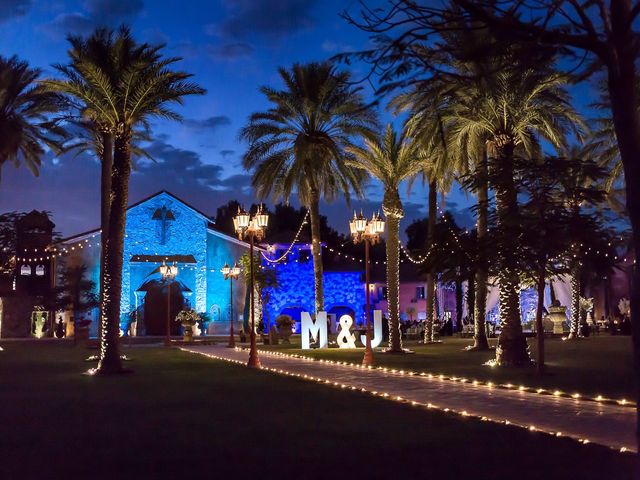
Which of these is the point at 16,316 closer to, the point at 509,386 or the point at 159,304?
the point at 159,304

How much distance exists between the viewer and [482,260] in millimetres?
20594

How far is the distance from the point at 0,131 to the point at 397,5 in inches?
1259

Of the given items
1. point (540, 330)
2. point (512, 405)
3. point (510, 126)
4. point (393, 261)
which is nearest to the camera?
point (512, 405)

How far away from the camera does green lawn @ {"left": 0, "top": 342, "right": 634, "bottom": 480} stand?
7637 mm

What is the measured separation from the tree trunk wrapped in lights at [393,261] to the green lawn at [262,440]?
15504 mm

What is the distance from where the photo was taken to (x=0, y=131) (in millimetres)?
34812

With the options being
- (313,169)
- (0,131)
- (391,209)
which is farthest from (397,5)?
(0,131)

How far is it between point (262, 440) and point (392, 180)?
76.1 feet

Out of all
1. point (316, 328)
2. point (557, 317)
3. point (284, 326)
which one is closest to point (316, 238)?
point (316, 328)

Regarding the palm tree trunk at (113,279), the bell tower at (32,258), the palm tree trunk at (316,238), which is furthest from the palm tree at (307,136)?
the bell tower at (32,258)

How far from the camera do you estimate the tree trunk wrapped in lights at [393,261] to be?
31.3 metres

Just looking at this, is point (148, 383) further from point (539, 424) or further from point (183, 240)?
point (183, 240)

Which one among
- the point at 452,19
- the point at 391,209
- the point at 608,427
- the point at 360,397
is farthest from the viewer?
the point at 391,209

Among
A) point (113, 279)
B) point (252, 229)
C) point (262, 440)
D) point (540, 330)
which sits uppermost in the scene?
point (252, 229)
